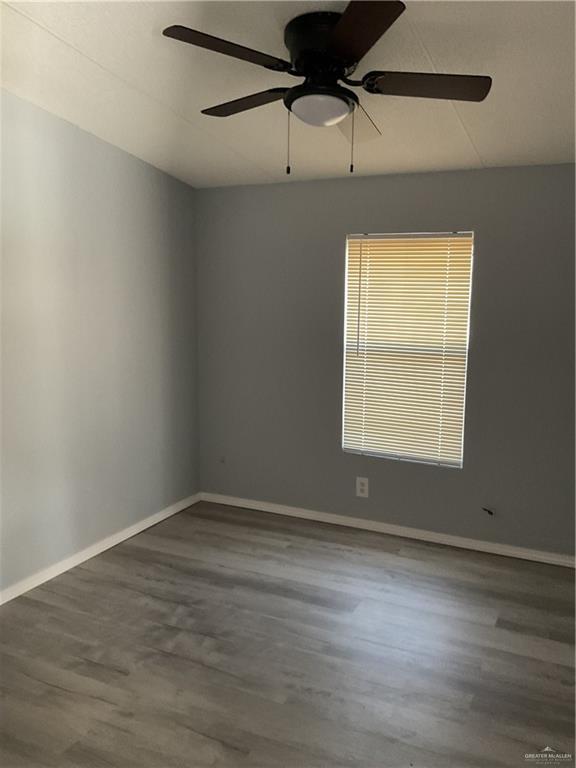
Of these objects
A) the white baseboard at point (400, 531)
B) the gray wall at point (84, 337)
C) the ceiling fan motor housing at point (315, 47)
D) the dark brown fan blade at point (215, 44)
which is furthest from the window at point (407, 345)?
the dark brown fan blade at point (215, 44)

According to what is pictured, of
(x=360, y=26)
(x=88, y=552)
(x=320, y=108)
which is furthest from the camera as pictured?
(x=88, y=552)

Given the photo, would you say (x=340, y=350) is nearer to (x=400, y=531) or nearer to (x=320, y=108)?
Result: (x=400, y=531)

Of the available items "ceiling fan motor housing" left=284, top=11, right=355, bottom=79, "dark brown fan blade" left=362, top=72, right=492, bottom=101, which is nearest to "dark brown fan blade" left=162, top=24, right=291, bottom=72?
"ceiling fan motor housing" left=284, top=11, right=355, bottom=79

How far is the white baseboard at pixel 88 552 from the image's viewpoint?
2772mm

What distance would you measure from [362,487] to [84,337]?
1.98 meters

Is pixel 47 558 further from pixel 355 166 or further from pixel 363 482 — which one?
→ pixel 355 166

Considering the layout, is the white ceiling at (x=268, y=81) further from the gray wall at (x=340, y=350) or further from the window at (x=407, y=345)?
the window at (x=407, y=345)

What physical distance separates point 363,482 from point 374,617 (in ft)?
3.78

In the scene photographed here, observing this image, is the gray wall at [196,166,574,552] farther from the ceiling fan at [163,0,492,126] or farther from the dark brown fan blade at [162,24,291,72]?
the dark brown fan blade at [162,24,291,72]

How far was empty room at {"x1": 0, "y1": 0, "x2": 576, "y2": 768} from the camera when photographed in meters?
1.91

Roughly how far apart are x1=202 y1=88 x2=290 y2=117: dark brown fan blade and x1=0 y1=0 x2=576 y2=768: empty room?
18mm

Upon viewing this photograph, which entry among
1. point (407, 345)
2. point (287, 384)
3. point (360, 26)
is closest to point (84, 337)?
point (287, 384)

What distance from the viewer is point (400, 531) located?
3613mm

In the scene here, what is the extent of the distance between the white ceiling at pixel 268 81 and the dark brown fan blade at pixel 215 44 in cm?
18
